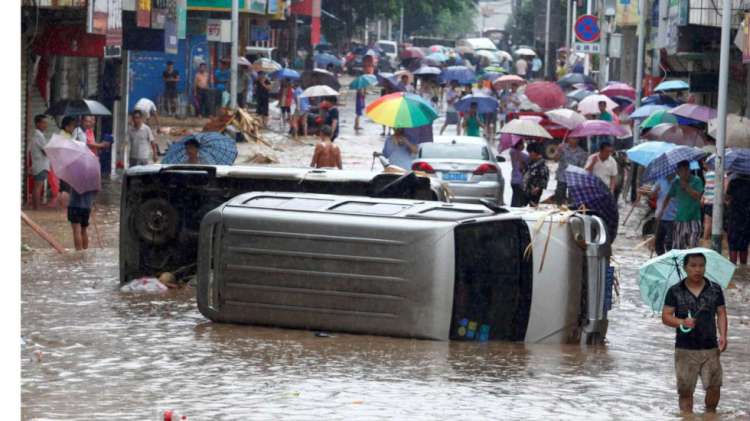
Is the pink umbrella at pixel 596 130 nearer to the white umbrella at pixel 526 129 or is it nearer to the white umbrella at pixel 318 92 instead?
the white umbrella at pixel 526 129

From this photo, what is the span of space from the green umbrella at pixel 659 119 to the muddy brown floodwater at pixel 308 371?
36.4 ft

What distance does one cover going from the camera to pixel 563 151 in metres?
24.0

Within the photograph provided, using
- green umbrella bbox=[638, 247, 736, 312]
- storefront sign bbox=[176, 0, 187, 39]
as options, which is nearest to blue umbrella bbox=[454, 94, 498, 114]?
storefront sign bbox=[176, 0, 187, 39]

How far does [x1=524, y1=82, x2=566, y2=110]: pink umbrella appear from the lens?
122ft

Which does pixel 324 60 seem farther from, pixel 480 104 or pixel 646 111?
pixel 646 111

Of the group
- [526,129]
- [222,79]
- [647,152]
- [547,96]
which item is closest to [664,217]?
[647,152]

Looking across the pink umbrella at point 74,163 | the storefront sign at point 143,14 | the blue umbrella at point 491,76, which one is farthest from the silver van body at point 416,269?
the blue umbrella at point 491,76

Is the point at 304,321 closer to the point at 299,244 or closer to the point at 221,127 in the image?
the point at 299,244

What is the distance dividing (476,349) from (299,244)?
1.71 metres

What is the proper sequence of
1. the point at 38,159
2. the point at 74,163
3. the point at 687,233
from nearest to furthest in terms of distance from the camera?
the point at 74,163
the point at 687,233
the point at 38,159

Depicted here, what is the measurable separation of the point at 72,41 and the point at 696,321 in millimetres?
17043

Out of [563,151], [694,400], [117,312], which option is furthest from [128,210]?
[563,151]

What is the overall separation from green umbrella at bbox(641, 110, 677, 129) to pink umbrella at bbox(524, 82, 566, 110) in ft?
32.7

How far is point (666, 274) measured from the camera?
11.3 m
